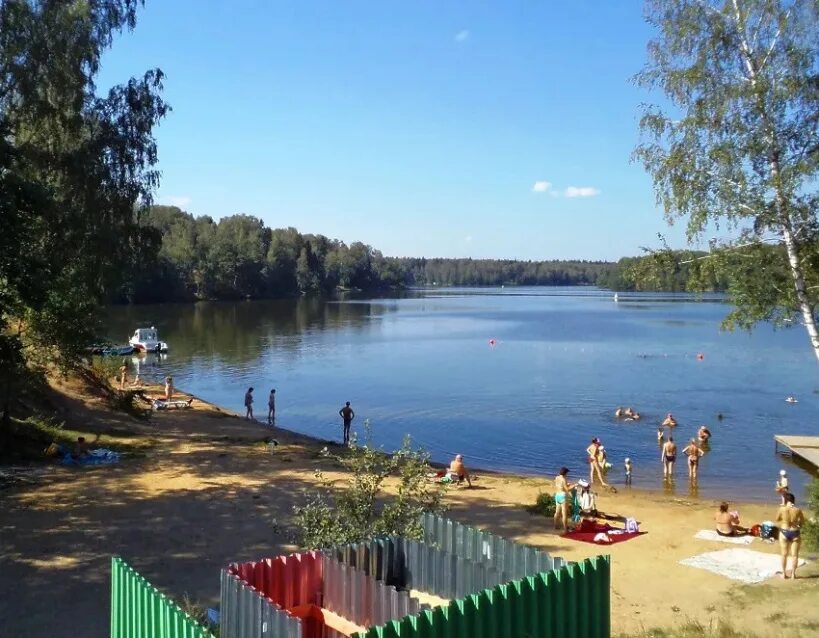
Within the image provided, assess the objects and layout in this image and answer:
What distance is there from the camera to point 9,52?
56.8ft

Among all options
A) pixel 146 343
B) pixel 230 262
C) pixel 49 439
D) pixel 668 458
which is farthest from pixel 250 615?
pixel 230 262

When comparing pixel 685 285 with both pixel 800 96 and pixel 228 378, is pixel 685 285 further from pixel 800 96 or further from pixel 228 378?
pixel 228 378

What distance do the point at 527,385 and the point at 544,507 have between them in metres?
28.8

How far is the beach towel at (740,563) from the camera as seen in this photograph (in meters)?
11.4

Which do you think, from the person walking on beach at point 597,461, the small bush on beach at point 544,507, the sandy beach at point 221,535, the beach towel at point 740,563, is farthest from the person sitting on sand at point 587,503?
the person walking on beach at point 597,461

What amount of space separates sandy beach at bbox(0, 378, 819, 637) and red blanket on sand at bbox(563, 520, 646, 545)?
0.78 ft

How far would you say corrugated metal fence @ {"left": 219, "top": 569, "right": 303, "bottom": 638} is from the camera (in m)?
5.68

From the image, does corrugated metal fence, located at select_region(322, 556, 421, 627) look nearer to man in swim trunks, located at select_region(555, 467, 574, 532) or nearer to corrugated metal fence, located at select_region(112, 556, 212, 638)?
corrugated metal fence, located at select_region(112, 556, 212, 638)

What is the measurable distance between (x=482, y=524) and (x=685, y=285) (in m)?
6.18

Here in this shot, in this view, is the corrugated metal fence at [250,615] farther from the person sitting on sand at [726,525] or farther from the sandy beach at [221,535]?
the person sitting on sand at [726,525]

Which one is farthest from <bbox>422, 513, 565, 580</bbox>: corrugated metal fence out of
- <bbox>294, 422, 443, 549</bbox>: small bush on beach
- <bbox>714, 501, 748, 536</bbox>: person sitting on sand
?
<bbox>714, 501, 748, 536</bbox>: person sitting on sand

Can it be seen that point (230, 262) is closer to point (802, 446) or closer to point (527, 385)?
point (527, 385)

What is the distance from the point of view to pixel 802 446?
2641cm

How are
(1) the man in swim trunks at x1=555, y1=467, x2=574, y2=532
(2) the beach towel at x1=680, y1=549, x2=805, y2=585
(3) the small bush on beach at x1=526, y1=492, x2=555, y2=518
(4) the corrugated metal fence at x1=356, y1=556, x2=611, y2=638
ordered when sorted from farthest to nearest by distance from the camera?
(3) the small bush on beach at x1=526, y1=492, x2=555, y2=518
(1) the man in swim trunks at x1=555, y1=467, x2=574, y2=532
(2) the beach towel at x1=680, y1=549, x2=805, y2=585
(4) the corrugated metal fence at x1=356, y1=556, x2=611, y2=638
